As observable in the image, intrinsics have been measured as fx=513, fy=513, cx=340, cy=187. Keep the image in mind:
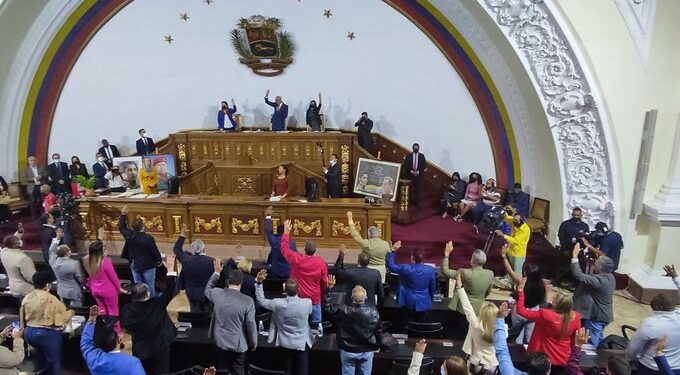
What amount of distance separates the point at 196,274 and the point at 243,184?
554 centimetres

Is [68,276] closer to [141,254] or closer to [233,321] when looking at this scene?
[141,254]

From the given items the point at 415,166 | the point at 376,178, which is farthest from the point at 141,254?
the point at 415,166

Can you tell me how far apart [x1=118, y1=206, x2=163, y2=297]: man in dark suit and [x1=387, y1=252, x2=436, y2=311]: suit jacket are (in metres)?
2.99

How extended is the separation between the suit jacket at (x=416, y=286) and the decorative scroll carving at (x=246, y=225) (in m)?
4.11

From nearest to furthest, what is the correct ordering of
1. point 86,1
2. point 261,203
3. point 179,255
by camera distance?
point 179,255
point 261,203
point 86,1

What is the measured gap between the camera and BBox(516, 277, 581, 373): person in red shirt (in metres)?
4.14

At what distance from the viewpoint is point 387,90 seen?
38.9 feet

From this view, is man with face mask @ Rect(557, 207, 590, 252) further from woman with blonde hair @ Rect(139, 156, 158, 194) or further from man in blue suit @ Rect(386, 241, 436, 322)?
woman with blonde hair @ Rect(139, 156, 158, 194)

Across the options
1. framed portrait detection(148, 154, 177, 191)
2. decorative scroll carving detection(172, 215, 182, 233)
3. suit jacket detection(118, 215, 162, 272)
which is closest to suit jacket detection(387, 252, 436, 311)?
suit jacket detection(118, 215, 162, 272)

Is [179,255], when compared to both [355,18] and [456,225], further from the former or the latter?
[355,18]

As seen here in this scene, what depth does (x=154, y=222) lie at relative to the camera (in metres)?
9.23

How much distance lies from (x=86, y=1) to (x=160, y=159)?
13.8ft

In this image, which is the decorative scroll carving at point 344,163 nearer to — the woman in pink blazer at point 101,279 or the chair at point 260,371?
the woman in pink blazer at point 101,279

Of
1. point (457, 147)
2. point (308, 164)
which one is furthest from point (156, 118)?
point (457, 147)
